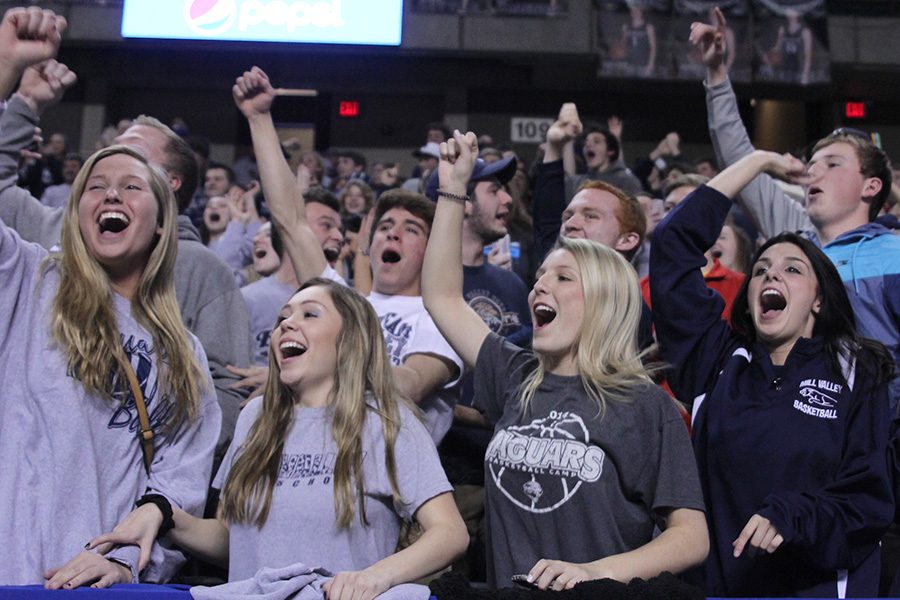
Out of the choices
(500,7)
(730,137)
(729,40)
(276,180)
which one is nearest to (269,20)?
(500,7)

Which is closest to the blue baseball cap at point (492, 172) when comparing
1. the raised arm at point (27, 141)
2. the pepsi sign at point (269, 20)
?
the raised arm at point (27, 141)

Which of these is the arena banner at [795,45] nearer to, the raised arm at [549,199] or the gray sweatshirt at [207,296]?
the raised arm at [549,199]

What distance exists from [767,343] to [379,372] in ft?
3.75

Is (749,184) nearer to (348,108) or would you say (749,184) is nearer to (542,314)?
(542,314)

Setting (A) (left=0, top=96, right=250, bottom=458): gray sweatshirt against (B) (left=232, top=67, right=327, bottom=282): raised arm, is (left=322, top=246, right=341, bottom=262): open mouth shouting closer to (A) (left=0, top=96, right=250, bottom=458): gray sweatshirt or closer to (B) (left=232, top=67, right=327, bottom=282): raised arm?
(B) (left=232, top=67, right=327, bottom=282): raised arm

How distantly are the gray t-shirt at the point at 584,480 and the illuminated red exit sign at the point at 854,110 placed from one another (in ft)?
48.8

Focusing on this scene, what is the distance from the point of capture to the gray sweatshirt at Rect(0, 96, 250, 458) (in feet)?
10.9

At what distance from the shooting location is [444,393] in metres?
3.58

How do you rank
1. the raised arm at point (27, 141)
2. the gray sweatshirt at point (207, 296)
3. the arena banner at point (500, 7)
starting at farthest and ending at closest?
the arena banner at point (500, 7)
the gray sweatshirt at point (207, 296)
the raised arm at point (27, 141)

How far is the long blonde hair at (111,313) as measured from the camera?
255 cm

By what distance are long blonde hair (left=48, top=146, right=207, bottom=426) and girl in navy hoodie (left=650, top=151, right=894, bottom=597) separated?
53.7 inches

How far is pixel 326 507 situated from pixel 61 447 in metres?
0.61

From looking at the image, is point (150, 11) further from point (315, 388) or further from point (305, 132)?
point (315, 388)

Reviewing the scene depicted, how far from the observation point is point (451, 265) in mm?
3031
